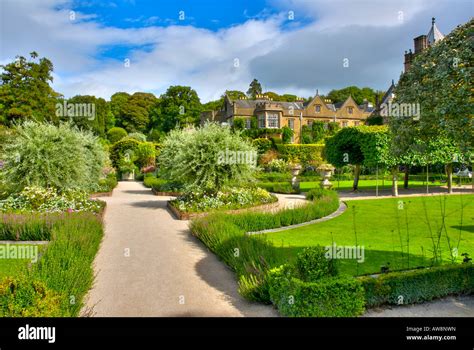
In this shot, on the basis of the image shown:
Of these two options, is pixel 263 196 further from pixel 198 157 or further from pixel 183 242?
pixel 183 242

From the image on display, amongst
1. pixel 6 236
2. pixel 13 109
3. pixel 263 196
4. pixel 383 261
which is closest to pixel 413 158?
pixel 263 196

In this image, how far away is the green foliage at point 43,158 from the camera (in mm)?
15312

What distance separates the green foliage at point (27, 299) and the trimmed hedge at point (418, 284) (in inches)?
188

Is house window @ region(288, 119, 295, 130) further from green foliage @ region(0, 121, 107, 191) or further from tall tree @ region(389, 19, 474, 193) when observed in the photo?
tall tree @ region(389, 19, 474, 193)

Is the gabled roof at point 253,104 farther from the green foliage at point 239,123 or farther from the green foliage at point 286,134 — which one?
the green foliage at point 286,134

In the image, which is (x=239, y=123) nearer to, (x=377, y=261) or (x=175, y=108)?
(x=175, y=108)

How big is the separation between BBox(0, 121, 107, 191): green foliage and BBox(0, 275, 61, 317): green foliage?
11.0 metres

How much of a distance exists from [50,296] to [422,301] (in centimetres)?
611

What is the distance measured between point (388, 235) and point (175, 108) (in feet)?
205

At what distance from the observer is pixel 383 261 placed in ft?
27.6

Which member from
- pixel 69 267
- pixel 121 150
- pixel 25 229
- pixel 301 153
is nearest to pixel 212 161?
pixel 25 229

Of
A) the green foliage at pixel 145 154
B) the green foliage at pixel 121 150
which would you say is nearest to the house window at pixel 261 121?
the green foliage at pixel 145 154

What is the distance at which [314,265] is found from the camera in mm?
6609

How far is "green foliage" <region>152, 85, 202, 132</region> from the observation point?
70.1m
